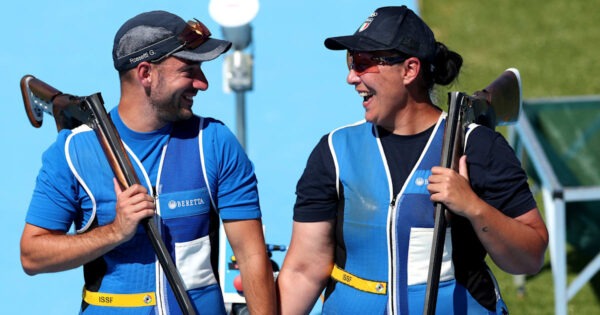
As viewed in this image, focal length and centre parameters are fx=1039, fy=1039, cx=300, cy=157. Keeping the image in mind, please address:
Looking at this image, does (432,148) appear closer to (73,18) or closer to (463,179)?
(463,179)

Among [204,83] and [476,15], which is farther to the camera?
[476,15]

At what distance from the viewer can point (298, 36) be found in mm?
8883

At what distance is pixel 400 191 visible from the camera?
3.58 metres

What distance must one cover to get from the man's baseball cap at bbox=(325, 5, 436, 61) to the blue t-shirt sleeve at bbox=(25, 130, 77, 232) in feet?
3.47

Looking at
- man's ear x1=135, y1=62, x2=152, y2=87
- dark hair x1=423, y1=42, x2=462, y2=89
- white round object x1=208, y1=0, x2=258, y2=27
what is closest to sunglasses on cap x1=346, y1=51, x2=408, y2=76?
dark hair x1=423, y1=42, x2=462, y2=89

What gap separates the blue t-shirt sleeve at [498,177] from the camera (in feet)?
11.6

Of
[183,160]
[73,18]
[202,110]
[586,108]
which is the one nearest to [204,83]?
[183,160]

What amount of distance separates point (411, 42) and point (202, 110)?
14.4 ft

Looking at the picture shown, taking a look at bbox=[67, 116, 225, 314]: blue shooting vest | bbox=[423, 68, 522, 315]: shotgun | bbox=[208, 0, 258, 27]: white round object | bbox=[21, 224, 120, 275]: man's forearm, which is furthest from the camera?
bbox=[208, 0, 258, 27]: white round object

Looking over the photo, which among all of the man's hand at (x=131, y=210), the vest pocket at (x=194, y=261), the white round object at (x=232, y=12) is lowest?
the vest pocket at (x=194, y=261)

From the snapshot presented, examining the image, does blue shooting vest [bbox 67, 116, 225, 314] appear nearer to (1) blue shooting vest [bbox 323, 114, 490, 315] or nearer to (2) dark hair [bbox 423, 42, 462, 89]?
(1) blue shooting vest [bbox 323, 114, 490, 315]

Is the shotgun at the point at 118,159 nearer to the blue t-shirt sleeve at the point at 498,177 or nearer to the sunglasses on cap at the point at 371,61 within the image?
the sunglasses on cap at the point at 371,61

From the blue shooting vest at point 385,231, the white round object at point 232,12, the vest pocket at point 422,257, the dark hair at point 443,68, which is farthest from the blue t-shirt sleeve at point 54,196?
the white round object at point 232,12

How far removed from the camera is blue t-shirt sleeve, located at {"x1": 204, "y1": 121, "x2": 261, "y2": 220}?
3.74 m
